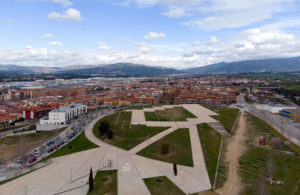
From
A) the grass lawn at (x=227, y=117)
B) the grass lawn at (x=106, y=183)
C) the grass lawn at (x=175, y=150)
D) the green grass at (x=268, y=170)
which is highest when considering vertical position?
the grass lawn at (x=227, y=117)

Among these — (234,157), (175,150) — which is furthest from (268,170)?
(175,150)

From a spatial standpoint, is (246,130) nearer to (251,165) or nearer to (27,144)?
(251,165)

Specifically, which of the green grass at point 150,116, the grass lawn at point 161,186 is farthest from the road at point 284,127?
the green grass at point 150,116

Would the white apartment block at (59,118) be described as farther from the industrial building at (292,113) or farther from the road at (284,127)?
the industrial building at (292,113)

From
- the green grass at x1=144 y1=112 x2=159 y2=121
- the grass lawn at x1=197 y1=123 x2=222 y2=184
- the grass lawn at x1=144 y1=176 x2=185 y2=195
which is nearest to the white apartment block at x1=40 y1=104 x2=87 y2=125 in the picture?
the green grass at x1=144 y1=112 x2=159 y2=121

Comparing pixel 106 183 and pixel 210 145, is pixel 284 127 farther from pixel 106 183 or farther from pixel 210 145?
pixel 106 183

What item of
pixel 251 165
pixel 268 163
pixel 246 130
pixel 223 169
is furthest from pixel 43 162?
pixel 246 130

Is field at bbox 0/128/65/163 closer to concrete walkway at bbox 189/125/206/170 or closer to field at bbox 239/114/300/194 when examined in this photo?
concrete walkway at bbox 189/125/206/170
